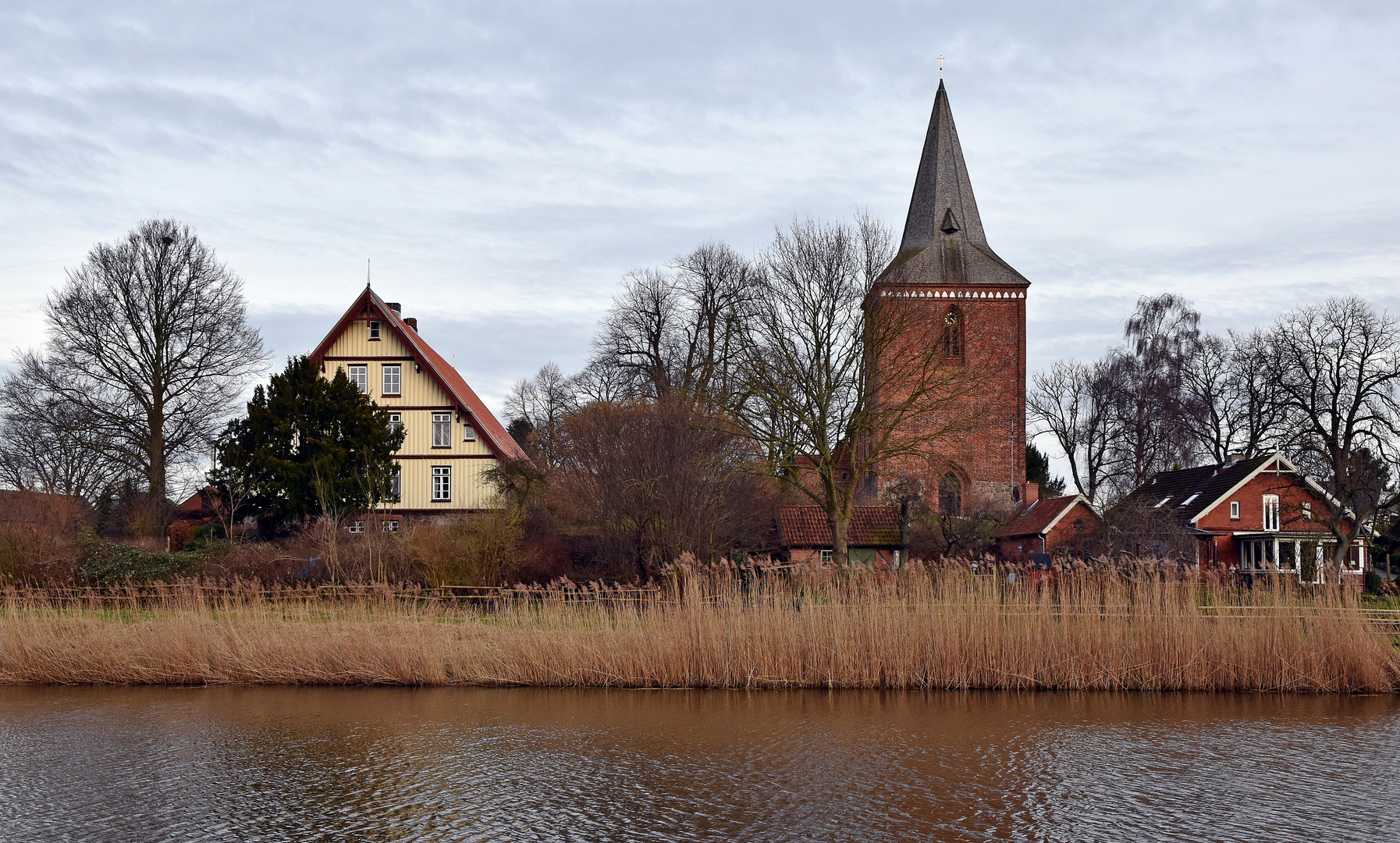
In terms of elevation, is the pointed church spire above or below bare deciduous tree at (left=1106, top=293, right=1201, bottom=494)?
above

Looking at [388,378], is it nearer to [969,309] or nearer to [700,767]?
[969,309]

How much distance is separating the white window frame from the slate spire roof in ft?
59.9

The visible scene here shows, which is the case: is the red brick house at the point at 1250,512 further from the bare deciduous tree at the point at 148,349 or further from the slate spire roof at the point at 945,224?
the bare deciduous tree at the point at 148,349

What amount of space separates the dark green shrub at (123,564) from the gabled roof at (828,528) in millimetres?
15761

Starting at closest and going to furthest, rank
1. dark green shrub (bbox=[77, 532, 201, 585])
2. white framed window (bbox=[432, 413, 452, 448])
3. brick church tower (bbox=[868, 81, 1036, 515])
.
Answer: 1. dark green shrub (bbox=[77, 532, 201, 585])
2. white framed window (bbox=[432, 413, 452, 448])
3. brick church tower (bbox=[868, 81, 1036, 515])

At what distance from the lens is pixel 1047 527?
37594mm

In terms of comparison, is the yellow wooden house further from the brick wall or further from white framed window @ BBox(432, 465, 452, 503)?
the brick wall

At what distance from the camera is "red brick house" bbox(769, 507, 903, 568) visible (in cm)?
3322

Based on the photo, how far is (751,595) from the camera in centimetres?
1471

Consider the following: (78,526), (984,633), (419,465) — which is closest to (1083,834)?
(984,633)

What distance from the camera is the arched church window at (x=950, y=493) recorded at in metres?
41.6

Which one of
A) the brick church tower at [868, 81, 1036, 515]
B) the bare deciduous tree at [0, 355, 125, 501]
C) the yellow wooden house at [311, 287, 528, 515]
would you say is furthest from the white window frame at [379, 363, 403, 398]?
the brick church tower at [868, 81, 1036, 515]

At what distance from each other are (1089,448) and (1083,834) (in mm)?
41155

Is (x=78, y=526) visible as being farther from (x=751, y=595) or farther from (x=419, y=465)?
(x=751, y=595)
